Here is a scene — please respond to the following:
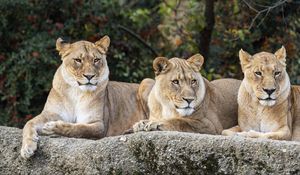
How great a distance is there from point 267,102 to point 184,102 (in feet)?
2.40

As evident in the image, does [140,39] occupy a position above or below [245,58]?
below

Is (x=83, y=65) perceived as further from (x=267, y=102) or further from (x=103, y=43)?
(x=267, y=102)

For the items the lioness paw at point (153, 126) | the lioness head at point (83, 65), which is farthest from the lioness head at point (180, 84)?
the lioness head at point (83, 65)

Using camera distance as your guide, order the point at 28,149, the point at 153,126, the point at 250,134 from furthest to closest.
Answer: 1. the point at 250,134
2. the point at 153,126
3. the point at 28,149

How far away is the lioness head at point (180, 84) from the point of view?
7.68m

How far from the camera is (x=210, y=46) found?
39.0ft

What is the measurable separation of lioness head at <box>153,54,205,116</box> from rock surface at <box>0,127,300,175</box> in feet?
3.19

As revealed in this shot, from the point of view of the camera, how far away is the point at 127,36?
11789mm

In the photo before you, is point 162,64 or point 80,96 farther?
point 80,96

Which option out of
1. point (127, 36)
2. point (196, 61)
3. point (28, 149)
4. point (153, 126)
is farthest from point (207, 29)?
point (28, 149)

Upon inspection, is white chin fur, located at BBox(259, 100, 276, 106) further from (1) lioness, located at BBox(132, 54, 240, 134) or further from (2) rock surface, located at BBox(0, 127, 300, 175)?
(2) rock surface, located at BBox(0, 127, 300, 175)

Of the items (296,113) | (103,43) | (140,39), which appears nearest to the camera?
(296,113)

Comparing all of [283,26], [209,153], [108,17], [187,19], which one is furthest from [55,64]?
[209,153]

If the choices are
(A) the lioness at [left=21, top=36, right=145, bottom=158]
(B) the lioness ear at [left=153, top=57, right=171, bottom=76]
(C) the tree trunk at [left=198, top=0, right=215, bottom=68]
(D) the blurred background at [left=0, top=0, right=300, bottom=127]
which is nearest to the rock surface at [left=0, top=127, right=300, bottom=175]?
(A) the lioness at [left=21, top=36, right=145, bottom=158]
